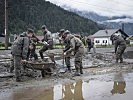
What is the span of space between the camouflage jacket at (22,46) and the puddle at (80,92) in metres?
1.65

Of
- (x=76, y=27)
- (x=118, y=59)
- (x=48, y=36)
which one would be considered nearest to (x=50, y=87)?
(x=48, y=36)

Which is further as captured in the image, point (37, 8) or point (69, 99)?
point (37, 8)

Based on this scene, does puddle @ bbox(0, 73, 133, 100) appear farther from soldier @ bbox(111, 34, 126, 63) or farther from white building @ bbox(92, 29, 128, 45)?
white building @ bbox(92, 29, 128, 45)

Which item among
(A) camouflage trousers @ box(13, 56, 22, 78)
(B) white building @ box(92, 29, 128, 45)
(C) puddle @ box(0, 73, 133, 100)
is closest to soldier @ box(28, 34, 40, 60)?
(A) camouflage trousers @ box(13, 56, 22, 78)

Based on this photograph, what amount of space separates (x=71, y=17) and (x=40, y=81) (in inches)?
6055

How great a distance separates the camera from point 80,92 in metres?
10.1

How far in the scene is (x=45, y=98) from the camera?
9156mm

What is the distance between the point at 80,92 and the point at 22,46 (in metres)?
3.20

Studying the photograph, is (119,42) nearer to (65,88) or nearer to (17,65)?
(17,65)

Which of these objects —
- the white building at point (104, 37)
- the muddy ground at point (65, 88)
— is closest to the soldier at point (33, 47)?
the muddy ground at point (65, 88)

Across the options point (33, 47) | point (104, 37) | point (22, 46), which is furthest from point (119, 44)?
point (104, 37)

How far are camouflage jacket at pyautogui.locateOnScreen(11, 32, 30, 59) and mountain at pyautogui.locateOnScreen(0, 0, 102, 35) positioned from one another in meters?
111

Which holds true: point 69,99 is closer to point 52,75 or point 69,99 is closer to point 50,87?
point 50,87

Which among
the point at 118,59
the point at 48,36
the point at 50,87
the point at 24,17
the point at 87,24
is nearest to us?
the point at 50,87
